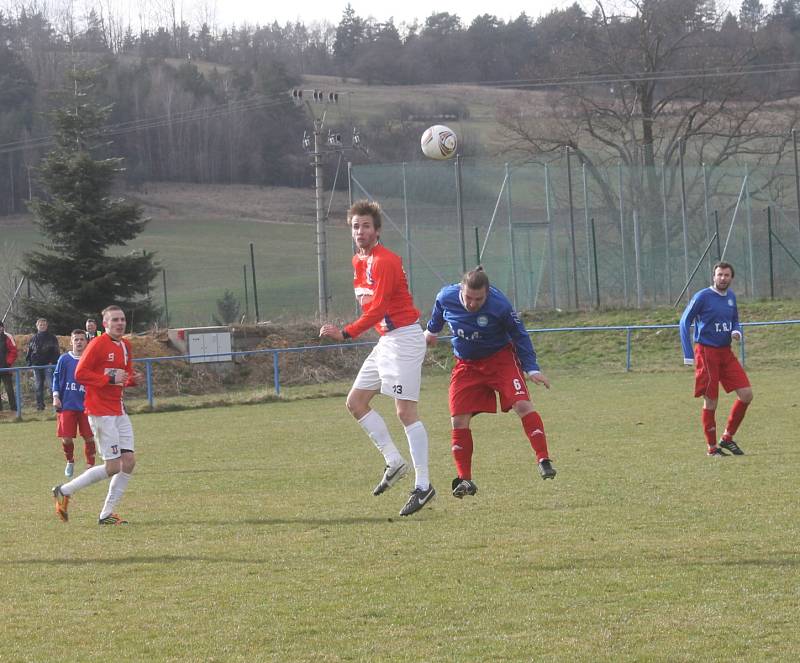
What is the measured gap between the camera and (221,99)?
9062 cm

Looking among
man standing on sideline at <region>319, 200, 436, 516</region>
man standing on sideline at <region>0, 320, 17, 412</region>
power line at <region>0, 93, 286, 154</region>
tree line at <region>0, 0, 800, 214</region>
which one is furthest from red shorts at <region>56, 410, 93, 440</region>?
power line at <region>0, 93, 286, 154</region>

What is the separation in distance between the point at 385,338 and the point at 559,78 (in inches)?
1455

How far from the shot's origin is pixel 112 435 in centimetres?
974

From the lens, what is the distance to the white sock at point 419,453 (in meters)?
8.42

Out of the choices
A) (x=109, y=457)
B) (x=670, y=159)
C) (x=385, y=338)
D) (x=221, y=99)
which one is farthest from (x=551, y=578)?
(x=221, y=99)

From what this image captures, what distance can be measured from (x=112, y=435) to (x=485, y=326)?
343 centimetres

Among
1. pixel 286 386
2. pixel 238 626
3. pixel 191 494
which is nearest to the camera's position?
pixel 238 626

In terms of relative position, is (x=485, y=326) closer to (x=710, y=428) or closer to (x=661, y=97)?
(x=710, y=428)

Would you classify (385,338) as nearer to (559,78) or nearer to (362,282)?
(362,282)

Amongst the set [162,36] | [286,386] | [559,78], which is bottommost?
[286,386]

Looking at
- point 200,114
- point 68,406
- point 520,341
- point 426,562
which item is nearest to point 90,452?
point 68,406

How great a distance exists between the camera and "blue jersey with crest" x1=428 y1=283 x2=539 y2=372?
8.30 meters

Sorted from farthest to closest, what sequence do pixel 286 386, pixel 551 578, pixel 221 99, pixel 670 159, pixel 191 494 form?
pixel 221 99, pixel 670 159, pixel 286 386, pixel 191 494, pixel 551 578

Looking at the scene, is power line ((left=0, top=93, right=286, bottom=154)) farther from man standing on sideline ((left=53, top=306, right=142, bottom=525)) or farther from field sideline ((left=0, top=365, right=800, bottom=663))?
man standing on sideline ((left=53, top=306, right=142, bottom=525))
